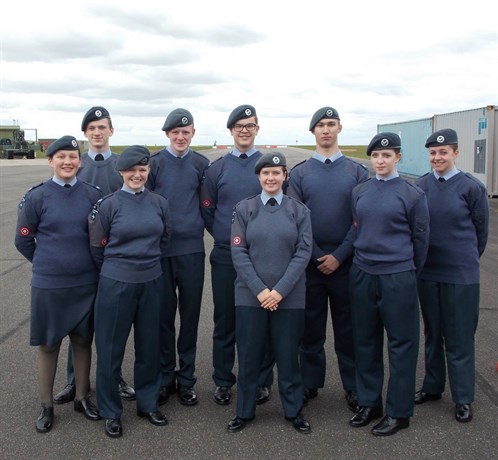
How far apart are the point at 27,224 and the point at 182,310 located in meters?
1.34

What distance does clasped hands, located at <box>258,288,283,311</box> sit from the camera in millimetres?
3619

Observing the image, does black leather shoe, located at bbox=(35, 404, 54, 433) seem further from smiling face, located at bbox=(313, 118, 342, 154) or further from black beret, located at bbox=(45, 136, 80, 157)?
→ smiling face, located at bbox=(313, 118, 342, 154)

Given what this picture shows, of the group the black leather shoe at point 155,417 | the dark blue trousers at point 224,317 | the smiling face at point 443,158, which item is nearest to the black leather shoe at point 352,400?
the dark blue trousers at point 224,317

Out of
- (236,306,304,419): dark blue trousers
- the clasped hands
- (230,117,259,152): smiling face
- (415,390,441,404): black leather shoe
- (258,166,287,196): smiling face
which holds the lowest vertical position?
(415,390,441,404): black leather shoe

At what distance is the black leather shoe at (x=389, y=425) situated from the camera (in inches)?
145

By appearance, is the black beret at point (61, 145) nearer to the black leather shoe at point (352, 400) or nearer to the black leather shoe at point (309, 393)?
the black leather shoe at point (309, 393)

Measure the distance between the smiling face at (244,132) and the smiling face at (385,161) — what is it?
3.23ft

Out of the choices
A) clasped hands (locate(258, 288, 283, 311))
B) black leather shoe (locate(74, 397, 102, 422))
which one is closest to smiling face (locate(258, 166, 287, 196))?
clasped hands (locate(258, 288, 283, 311))

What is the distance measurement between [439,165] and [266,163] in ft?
4.12

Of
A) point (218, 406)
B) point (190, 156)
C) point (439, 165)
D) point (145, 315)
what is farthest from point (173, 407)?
point (439, 165)

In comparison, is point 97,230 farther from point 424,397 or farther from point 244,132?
point 424,397

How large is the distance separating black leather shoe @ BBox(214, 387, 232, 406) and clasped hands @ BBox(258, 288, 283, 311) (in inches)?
39.4

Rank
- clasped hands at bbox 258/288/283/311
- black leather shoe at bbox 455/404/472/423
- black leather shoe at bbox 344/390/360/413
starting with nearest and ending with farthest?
clasped hands at bbox 258/288/283/311 < black leather shoe at bbox 455/404/472/423 < black leather shoe at bbox 344/390/360/413

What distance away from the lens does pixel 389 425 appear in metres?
3.72
